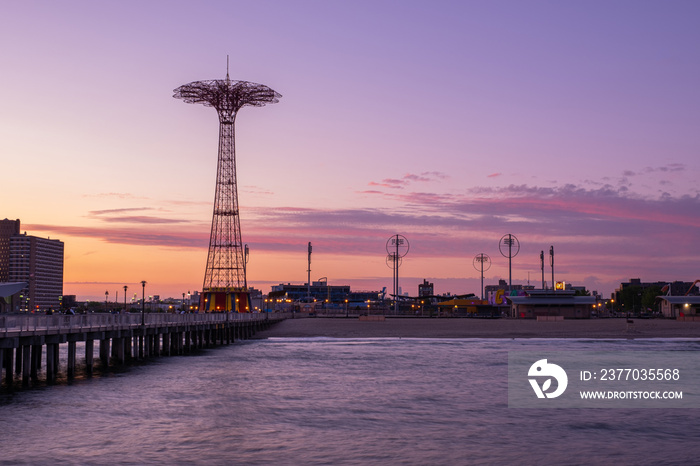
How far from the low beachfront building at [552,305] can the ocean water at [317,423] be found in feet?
343

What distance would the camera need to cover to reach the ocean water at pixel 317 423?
27.4 meters

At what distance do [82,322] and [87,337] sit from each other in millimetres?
→ 1794

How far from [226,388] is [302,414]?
10.3 m

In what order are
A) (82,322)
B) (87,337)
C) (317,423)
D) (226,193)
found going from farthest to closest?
(226,193) → (87,337) → (82,322) → (317,423)

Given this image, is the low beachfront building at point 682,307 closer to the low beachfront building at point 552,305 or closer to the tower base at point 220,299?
the low beachfront building at point 552,305

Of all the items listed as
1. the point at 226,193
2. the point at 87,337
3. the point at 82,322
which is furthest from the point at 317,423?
the point at 226,193

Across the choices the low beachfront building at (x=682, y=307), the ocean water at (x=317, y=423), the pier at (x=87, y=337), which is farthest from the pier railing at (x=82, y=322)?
the low beachfront building at (x=682, y=307)

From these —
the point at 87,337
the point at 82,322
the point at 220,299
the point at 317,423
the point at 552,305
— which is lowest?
the point at 317,423

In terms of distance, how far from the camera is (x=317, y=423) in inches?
1331

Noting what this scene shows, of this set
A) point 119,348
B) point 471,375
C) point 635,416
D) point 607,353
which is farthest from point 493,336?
point 635,416

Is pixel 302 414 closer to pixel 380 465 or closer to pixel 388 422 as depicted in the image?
pixel 388 422

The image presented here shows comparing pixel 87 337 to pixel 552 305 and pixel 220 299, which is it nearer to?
pixel 220 299

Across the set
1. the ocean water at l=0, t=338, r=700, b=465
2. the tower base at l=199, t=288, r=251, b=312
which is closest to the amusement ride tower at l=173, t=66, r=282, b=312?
the tower base at l=199, t=288, r=251, b=312

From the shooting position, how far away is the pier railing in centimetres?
4206
